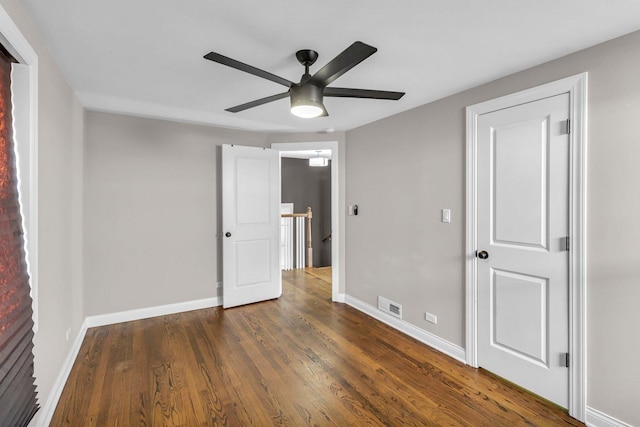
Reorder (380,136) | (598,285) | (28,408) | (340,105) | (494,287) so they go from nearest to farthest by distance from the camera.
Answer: (28,408), (598,285), (494,287), (340,105), (380,136)

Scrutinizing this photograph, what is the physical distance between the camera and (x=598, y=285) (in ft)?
6.37

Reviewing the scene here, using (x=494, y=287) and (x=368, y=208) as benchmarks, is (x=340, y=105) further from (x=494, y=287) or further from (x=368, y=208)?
(x=494, y=287)

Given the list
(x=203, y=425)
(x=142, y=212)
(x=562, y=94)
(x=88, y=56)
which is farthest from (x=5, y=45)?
(x=562, y=94)

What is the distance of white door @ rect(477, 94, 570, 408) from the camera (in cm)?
211

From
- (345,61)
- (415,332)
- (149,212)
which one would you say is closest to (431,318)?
(415,332)

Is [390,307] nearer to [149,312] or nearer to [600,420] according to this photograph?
[600,420]

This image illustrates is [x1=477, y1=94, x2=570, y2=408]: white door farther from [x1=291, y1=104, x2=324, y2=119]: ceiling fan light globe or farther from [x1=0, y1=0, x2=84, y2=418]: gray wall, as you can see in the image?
[x1=0, y1=0, x2=84, y2=418]: gray wall

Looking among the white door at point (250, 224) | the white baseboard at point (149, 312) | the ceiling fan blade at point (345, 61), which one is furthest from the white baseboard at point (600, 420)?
the white baseboard at point (149, 312)

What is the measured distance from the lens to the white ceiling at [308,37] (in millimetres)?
1598

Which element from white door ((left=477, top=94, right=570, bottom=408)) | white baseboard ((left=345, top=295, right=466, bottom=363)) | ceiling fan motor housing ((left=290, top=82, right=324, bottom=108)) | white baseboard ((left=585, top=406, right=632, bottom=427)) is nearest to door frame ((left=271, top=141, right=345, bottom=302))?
white baseboard ((left=345, top=295, right=466, bottom=363))

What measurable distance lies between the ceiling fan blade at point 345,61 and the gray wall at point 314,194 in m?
5.42

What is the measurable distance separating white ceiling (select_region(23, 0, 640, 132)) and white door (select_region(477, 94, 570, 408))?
45 centimetres

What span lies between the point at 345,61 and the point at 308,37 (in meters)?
0.44

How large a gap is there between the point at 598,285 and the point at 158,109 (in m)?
3.90
